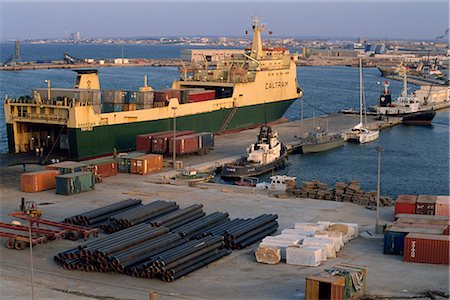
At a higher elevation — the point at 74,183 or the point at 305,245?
the point at 74,183

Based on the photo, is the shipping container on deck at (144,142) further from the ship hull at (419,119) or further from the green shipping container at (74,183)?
the ship hull at (419,119)

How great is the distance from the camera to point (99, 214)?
2770 centimetres

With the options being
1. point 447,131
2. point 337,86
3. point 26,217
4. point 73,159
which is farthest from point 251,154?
point 337,86

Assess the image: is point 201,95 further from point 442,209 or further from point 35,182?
point 442,209

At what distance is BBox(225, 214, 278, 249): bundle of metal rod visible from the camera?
982 inches

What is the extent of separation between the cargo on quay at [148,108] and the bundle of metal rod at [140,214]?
46.8 feet

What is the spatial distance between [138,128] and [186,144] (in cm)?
416

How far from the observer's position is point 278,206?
103 feet

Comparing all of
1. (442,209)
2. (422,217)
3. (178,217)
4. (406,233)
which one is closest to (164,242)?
(178,217)

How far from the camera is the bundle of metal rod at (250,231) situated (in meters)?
24.9

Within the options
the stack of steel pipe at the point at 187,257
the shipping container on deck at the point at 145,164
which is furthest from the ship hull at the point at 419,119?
the stack of steel pipe at the point at 187,257

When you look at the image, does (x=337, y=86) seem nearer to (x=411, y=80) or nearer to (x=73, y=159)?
(x=411, y=80)

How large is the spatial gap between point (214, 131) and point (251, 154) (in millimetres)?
12312

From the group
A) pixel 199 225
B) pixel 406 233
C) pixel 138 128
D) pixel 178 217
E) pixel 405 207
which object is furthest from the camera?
pixel 138 128
